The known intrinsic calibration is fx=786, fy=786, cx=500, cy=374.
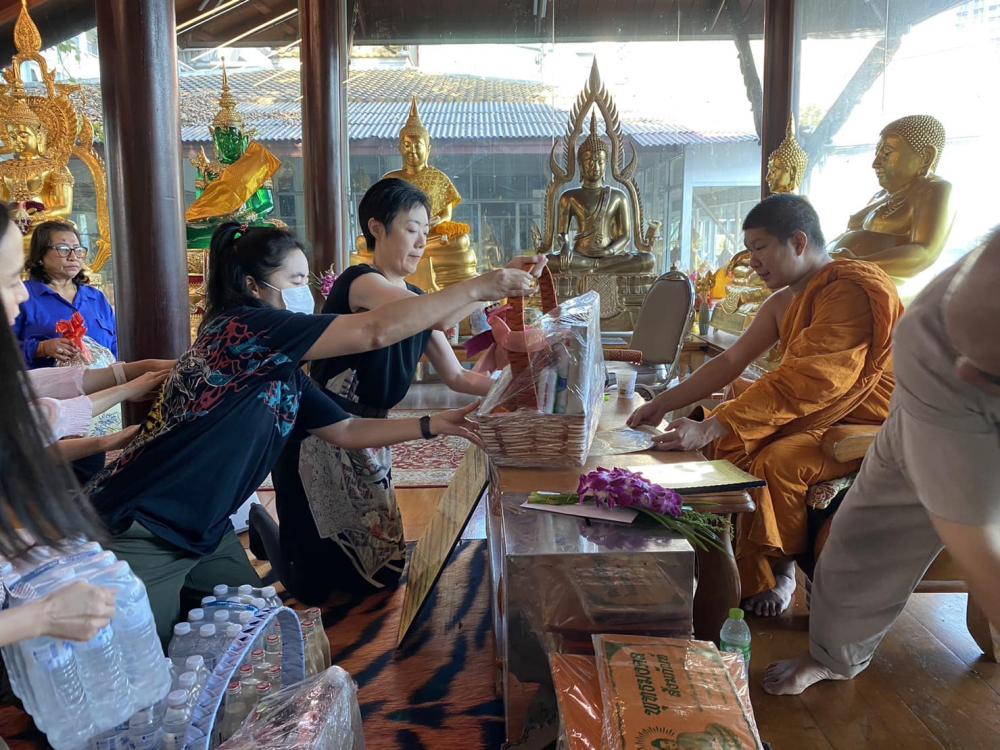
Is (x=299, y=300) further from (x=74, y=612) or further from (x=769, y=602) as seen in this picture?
(x=74, y=612)

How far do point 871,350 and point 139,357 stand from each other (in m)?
2.37

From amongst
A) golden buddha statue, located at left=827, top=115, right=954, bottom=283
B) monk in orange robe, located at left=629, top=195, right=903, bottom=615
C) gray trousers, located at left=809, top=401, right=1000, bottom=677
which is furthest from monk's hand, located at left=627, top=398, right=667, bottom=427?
golden buddha statue, located at left=827, top=115, right=954, bottom=283

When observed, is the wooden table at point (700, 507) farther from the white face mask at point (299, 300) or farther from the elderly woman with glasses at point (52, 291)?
the elderly woman with glasses at point (52, 291)

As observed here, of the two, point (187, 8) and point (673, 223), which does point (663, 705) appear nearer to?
point (673, 223)

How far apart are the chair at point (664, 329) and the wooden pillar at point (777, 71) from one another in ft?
10.1

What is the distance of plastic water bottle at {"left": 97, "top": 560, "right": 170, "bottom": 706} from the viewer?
118 cm

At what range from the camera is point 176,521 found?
1525mm

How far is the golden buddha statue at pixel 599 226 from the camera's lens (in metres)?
6.81

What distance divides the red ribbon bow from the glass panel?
3.53 m

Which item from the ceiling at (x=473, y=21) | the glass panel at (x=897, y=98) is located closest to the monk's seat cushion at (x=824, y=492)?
the glass panel at (x=897, y=98)

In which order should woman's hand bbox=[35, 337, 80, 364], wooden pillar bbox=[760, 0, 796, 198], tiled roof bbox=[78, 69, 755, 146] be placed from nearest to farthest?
woman's hand bbox=[35, 337, 80, 364] → wooden pillar bbox=[760, 0, 796, 198] → tiled roof bbox=[78, 69, 755, 146]

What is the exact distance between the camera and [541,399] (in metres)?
1.49

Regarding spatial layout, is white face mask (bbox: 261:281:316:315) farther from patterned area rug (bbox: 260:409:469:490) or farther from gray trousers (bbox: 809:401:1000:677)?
gray trousers (bbox: 809:401:1000:677)

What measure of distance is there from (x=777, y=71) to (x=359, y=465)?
591 cm
